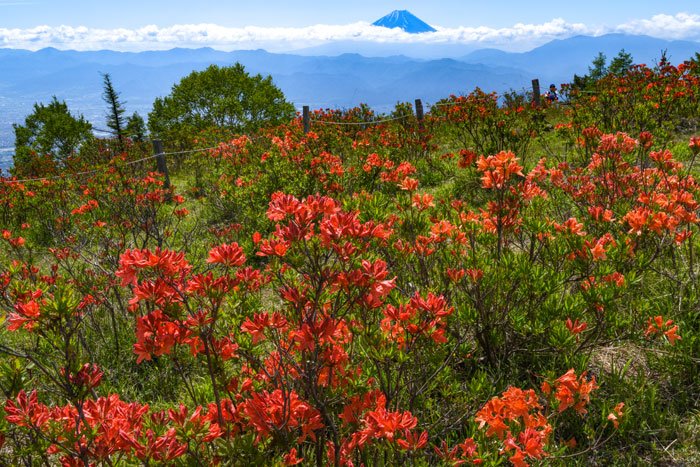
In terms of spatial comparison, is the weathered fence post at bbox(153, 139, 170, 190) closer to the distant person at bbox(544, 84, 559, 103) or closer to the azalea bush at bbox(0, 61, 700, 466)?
the azalea bush at bbox(0, 61, 700, 466)

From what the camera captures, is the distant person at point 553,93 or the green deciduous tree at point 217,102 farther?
the green deciduous tree at point 217,102

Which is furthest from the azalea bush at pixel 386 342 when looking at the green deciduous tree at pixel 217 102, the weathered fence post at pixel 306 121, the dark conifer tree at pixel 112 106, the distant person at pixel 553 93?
the dark conifer tree at pixel 112 106

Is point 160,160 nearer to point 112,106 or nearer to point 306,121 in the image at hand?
point 306,121

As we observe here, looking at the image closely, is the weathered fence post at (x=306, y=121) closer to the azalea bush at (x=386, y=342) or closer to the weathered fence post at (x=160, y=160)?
the weathered fence post at (x=160, y=160)

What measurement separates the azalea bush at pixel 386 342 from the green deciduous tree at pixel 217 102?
31.4 m

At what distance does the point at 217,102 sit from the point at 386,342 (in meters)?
35.7

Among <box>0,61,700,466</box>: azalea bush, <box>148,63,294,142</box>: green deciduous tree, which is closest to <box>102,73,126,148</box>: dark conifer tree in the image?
<box>148,63,294,142</box>: green deciduous tree

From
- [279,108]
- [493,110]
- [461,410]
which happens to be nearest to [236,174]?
[493,110]

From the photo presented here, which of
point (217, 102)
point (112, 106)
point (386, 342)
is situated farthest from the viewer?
point (112, 106)

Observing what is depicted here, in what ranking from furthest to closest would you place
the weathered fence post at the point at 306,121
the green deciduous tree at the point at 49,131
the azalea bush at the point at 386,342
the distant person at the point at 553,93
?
1. the green deciduous tree at the point at 49,131
2. the weathered fence post at the point at 306,121
3. the distant person at the point at 553,93
4. the azalea bush at the point at 386,342

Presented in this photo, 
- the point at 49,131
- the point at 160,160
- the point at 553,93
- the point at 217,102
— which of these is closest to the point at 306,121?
the point at 160,160

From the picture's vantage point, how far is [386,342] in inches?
66.1

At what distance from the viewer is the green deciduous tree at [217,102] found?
34.6m

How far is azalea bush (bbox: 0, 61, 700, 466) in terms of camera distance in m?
1.44
